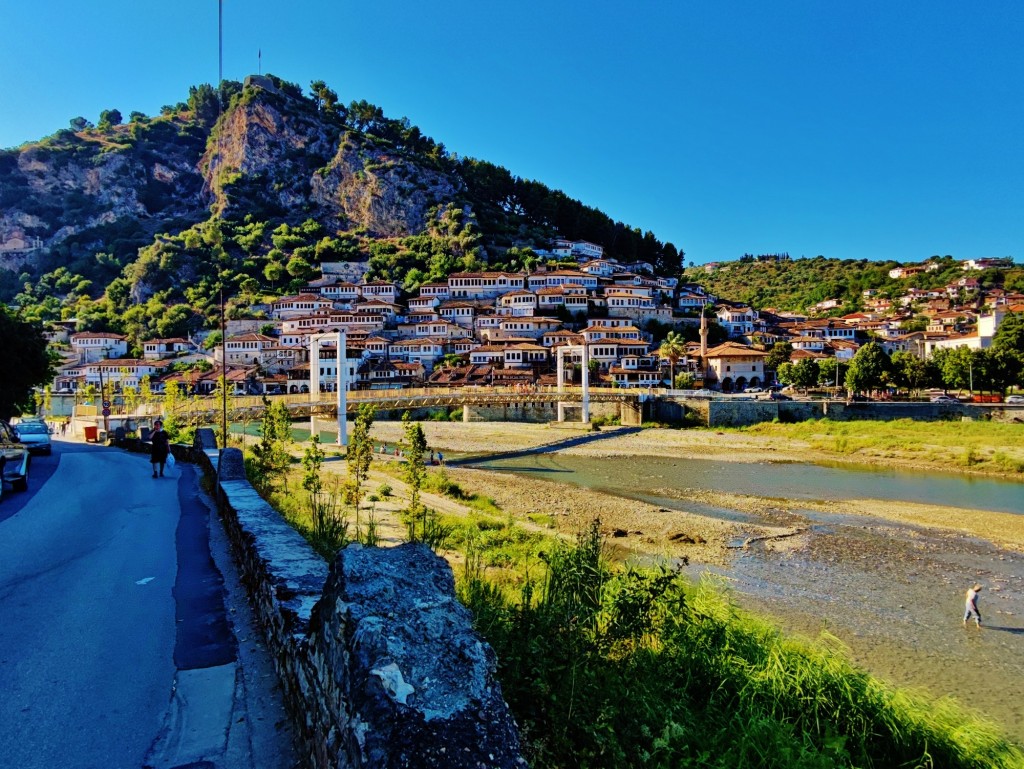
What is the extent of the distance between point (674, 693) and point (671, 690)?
0.05m

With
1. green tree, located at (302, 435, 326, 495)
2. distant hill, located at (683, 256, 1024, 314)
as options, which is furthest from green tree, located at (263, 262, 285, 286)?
green tree, located at (302, 435, 326, 495)

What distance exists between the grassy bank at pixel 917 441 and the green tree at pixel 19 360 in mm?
39590

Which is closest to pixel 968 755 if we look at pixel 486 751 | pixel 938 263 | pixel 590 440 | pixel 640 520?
pixel 486 751

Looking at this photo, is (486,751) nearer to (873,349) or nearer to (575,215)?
(873,349)

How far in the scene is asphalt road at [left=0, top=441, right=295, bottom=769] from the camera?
3219 mm

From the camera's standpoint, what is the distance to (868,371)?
5359 centimetres

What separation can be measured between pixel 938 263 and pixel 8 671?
7061 inches

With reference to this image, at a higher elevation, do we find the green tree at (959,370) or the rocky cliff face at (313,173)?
the rocky cliff face at (313,173)

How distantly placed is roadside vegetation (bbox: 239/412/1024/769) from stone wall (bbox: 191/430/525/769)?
984 millimetres

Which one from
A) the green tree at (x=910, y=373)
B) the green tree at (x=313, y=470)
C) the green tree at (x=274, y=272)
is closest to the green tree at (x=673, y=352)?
the green tree at (x=910, y=373)

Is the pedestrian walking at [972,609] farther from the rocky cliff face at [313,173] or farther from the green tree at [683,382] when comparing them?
the rocky cliff face at [313,173]

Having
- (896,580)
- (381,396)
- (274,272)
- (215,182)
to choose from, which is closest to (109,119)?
(215,182)

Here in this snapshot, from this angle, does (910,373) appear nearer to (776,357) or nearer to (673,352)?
(776,357)

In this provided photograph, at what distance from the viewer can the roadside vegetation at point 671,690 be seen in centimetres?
354
